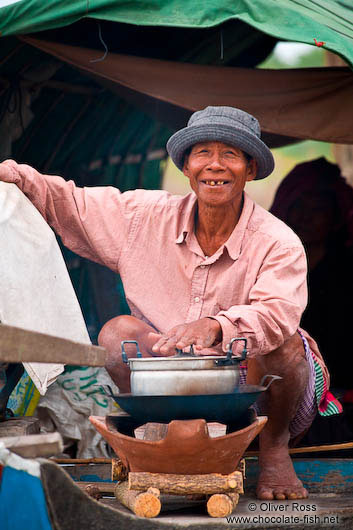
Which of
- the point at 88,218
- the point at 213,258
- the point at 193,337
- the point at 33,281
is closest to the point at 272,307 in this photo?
the point at 193,337

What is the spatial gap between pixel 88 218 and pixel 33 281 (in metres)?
0.63

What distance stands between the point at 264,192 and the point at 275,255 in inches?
111

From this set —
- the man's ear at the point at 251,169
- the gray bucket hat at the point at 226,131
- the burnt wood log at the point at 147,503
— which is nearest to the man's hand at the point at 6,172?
the gray bucket hat at the point at 226,131

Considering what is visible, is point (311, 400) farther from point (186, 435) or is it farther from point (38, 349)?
point (38, 349)

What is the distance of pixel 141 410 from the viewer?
224cm

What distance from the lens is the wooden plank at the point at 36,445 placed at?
1.55 m

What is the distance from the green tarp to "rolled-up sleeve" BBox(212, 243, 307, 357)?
0.95 m

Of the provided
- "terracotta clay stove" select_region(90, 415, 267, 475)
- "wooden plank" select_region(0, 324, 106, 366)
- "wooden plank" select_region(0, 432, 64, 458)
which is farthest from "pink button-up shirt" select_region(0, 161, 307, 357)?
"wooden plank" select_region(0, 432, 64, 458)

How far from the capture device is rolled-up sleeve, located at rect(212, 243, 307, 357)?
2.43 m

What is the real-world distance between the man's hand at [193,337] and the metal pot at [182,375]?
139 millimetres

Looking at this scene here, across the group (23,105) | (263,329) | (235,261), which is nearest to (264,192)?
(23,105)

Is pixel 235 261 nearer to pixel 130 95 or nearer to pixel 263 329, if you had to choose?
pixel 263 329

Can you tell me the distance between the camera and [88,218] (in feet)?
9.98

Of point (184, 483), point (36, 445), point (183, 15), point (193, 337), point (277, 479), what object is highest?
point (183, 15)
